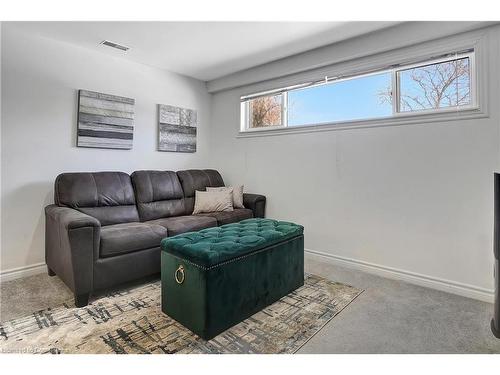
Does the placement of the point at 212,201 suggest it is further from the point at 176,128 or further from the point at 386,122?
the point at 386,122

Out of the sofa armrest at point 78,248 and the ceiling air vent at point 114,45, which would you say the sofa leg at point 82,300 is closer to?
the sofa armrest at point 78,248

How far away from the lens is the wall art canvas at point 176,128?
365 centimetres

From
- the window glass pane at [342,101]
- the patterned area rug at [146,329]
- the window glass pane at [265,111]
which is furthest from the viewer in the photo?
the window glass pane at [265,111]

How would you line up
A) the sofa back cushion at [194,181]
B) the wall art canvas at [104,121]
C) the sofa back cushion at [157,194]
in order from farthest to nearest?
the sofa back cushion at [194,181] < the sofa back cushion at [157,194] < the wall art canvas at [104,121]

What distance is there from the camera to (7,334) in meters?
1.69

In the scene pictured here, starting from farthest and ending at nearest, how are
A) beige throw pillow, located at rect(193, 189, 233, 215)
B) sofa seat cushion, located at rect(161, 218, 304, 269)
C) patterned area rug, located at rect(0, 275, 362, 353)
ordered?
beige throw pillow, located at rect(193, 189, 233, 215), sofa seat cushion, located at rect(161, 218, 304, 269), patterned area rug, located at rect(0, 275, 362, 353)

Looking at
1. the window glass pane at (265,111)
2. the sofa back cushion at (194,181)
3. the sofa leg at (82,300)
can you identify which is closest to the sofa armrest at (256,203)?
the sofa back cushion at (194,181)

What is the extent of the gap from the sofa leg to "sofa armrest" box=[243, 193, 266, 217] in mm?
1992

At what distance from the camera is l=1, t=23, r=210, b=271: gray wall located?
255cm

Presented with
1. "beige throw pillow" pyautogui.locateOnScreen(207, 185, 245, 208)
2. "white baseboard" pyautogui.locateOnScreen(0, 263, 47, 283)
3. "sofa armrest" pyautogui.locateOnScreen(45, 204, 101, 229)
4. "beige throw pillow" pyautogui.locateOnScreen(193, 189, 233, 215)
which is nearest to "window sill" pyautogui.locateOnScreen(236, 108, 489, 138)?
"beige throw pillow" pyautogui.locateOnScreen(207, 185, 245, 208)

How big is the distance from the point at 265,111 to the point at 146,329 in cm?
291

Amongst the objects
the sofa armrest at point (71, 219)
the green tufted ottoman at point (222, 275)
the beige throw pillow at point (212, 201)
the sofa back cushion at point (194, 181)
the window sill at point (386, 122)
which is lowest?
the green tufted ottoman at point (222, 275)

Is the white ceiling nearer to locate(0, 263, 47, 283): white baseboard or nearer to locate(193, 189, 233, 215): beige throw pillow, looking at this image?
locate(193, 189, 233, 215): beige throw pillow

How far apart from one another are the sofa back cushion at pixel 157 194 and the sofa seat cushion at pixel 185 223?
0.15m
